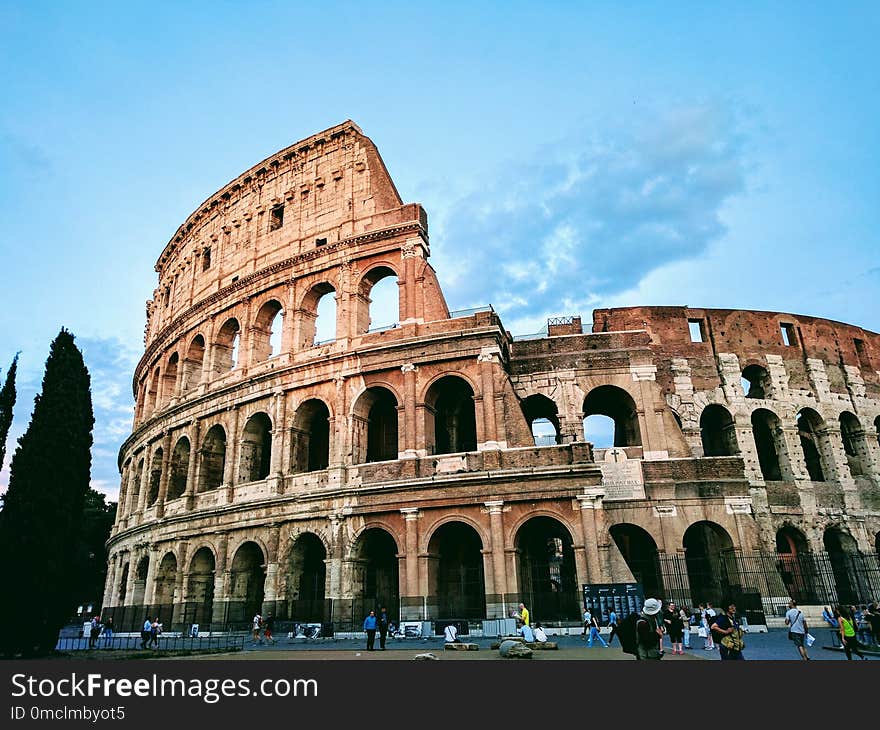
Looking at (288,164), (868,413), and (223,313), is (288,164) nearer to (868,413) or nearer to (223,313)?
(223,313)

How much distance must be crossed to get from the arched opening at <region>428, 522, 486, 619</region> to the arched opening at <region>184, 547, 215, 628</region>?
27.6 ft

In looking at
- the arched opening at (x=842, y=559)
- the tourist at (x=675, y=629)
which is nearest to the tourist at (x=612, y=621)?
the tourist at (x=675, y=629)

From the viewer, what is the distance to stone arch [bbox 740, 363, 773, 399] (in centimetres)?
2309

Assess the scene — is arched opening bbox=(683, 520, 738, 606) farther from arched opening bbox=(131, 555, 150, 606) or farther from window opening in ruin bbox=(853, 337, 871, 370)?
arched opening bbox=(131, 555, 150, 606)

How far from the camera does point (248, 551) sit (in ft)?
67.2

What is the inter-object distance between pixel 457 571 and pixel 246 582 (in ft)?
24.4

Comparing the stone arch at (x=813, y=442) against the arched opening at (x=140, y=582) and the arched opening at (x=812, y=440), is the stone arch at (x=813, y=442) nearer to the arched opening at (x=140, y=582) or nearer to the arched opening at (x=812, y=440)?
the arched opening at (x=812, y=440)

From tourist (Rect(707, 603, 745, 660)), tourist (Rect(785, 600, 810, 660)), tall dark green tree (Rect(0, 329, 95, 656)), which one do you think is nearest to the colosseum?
tall dark green tree (Rect(0, 329, 95, 656))

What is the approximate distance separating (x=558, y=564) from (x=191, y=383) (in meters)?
16.8

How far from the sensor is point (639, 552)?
19.9 m

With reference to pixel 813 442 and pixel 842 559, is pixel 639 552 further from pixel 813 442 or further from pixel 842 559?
pixel 813 442

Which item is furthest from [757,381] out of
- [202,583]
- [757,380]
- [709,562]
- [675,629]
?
[202,583]

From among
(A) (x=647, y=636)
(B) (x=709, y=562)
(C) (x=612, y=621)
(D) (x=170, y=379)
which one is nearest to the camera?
(A) (x=647, y=636)

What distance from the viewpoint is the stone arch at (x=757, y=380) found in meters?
23.1
